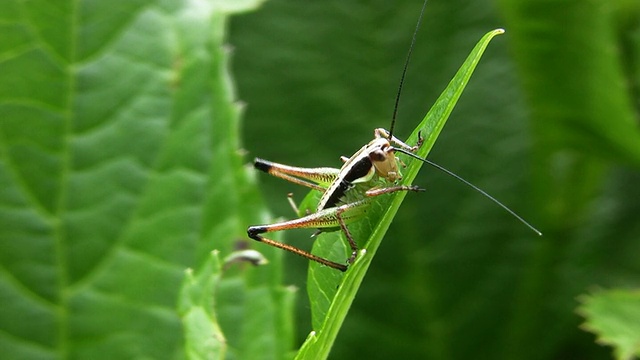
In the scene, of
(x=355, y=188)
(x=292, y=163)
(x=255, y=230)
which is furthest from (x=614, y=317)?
(x=292, y=163)

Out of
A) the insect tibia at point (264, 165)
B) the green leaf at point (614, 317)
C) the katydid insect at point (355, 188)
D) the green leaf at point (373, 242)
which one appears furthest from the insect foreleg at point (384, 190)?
the green leaf at point (614, 317)

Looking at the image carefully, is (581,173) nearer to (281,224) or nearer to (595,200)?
(595,200)

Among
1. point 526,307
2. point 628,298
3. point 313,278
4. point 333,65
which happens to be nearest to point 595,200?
point 526,307

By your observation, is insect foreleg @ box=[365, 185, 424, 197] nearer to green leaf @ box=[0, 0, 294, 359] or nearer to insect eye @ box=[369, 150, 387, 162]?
insect eye @ box=[369, 150, 387, 162]

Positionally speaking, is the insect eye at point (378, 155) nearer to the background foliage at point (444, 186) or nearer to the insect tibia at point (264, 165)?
the insect tibia at point (264, 165)

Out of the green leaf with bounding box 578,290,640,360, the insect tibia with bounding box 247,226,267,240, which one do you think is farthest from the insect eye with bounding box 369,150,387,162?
the green leaf with bounding box 578,290,640,360
